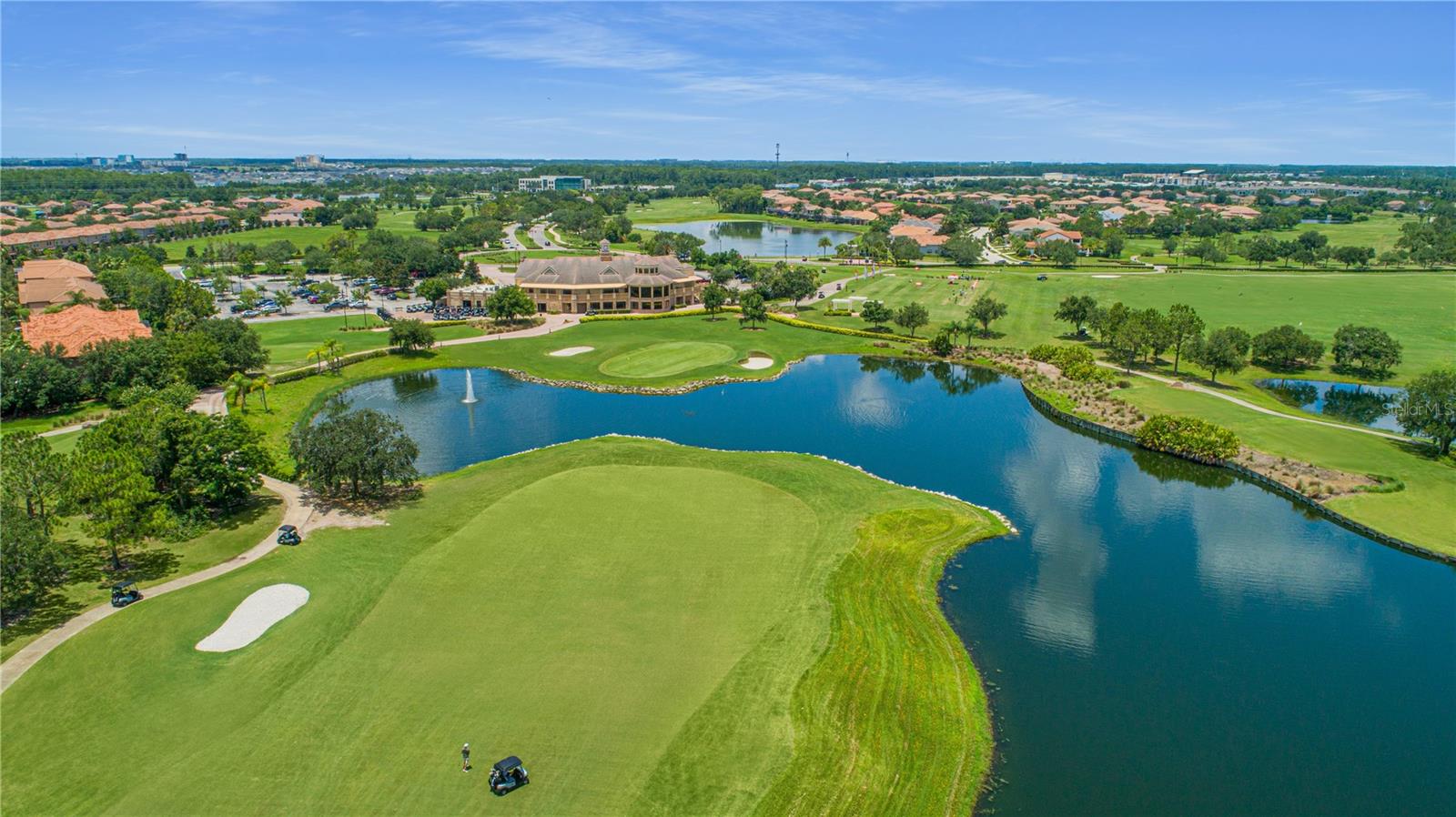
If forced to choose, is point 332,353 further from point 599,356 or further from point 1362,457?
point 1362,457

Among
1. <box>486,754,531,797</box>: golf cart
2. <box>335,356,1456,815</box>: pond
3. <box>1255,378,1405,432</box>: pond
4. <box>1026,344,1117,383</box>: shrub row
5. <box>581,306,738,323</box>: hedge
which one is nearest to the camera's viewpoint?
<box>486,754,531,797</box>: golf cart

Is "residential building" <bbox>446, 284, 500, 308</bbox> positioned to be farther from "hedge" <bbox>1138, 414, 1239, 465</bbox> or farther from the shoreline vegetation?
"hedge" <bbox>1138, 414, 1239, 465</bbox>

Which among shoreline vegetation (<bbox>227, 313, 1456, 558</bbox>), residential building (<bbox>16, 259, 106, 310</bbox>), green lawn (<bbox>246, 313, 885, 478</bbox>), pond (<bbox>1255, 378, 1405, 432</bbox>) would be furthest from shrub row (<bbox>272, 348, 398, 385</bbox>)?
pond (<bbox>1255, 378, 1405, 432</bbox>)

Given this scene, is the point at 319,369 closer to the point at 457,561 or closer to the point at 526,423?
the point at 526,423

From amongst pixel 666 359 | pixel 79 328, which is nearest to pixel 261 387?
pixel 79 328

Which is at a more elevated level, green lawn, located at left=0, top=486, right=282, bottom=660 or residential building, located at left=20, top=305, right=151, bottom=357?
residential building, located at left=20, top=305, right=151, bottom=357

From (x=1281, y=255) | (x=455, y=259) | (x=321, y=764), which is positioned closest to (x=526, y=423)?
(x=321, y=764)
